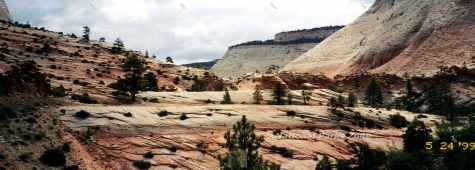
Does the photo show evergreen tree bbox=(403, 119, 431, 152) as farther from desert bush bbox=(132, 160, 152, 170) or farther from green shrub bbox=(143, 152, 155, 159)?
desert bush bbox=(132, 160, 152, 170)

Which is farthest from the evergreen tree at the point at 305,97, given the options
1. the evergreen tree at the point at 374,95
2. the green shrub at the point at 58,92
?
the green shrub at the point at 58,92

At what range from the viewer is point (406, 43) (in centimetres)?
14112

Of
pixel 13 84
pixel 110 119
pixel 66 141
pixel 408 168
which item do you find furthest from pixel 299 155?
pixel 13 84

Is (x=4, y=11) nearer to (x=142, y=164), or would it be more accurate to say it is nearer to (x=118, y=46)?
(x=118, y=46)

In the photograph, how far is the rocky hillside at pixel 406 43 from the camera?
12544 centimetres

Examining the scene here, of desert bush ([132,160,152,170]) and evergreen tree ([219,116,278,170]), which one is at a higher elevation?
evergreen tree ([219,116,278,170])

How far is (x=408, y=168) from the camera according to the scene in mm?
60219

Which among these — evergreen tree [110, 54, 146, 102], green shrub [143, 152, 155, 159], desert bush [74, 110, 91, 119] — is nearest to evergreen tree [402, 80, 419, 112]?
evergreen tree [110, 54, 146, 102]

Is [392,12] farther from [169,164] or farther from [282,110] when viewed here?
[169,164]

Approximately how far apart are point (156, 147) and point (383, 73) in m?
77.1

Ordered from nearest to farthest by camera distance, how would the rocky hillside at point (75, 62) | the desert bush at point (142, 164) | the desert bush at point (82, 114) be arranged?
the desert bush at point (142, 164), the desert bush at point (82, 114), the rocky hillside at point (75, 62)

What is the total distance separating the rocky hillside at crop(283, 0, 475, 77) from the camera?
125438mm

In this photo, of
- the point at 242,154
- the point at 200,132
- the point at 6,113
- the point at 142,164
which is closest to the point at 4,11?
the point at 6,113

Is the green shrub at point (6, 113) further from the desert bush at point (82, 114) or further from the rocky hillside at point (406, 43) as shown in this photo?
the rocky hillside at point (406, 43)
